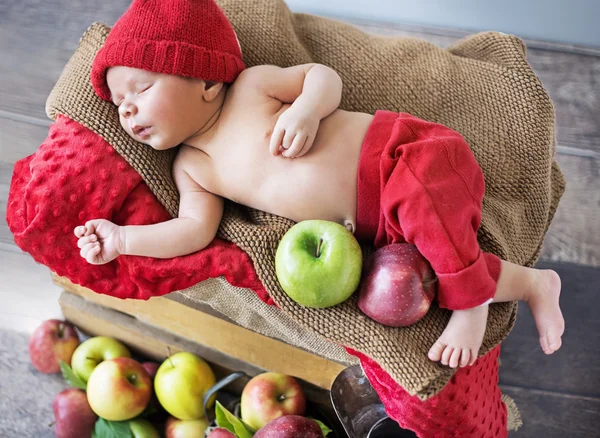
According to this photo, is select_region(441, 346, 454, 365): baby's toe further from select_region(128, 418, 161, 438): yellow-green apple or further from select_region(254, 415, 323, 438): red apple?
select_region(128, 418, 161, 438): yellow-green apple

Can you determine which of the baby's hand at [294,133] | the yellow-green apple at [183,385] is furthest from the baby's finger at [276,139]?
the yellow-green apple at [183,385]

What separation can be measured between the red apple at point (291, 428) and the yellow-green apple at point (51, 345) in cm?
58

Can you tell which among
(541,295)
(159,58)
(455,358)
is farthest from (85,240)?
(541,295)

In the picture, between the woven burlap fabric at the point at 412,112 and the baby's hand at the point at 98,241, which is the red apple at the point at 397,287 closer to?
the woven burlap fabric at the point at 412,112

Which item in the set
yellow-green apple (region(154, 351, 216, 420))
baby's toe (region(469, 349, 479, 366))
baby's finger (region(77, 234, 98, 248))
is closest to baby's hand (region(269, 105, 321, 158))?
baby's finger (region(77, 234, 98, 248))

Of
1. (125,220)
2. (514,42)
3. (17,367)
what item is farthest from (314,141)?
(17,367)

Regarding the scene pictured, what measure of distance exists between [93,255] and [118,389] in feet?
1.35

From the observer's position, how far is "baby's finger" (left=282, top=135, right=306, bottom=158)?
96 centimetres

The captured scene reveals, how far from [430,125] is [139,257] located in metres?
0.56

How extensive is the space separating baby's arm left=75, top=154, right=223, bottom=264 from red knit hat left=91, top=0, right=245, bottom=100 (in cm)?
25

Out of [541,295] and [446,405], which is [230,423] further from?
[541,295]

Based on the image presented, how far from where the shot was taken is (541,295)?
3.12 feet

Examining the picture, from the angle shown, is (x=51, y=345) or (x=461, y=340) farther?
(x=51, y=345)

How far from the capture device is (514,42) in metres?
1.18
